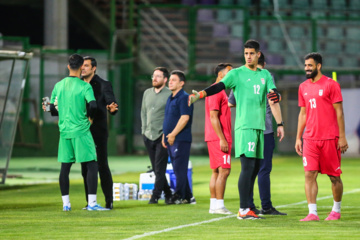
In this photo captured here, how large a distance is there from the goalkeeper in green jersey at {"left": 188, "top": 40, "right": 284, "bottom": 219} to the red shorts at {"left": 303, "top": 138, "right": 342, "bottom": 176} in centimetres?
57

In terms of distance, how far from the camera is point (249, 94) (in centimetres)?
941

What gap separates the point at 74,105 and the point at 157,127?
1.96 metres

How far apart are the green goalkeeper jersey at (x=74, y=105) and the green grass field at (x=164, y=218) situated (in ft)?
3.57

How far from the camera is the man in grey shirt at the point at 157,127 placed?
12.0 m

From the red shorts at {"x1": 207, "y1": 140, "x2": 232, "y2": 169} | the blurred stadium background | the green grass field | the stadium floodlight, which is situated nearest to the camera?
the green grass field

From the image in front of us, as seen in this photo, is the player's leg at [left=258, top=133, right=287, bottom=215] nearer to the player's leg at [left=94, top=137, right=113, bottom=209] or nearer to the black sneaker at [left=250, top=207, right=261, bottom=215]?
the black sneaker at [left=250, top=207, right=261, bottom=215]

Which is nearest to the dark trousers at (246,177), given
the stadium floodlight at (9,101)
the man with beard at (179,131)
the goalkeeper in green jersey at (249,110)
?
the goalkeeper in green jersey at (249,110)

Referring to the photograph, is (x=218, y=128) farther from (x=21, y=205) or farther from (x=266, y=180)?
(x=21, y=205)

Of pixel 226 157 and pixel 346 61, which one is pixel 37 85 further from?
pixel 226 157

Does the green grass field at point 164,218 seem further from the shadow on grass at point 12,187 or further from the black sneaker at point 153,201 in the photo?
the black sneaker at point 153,201

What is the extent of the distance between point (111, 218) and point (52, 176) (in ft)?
29.7

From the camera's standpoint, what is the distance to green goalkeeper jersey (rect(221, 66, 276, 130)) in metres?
9.36

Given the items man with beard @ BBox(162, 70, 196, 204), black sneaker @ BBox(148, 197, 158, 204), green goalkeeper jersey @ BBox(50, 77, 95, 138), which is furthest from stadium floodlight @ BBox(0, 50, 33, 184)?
green goalkeeper jersey @ BBox(50, 77, 95, 138)

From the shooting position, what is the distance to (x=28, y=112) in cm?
2727
